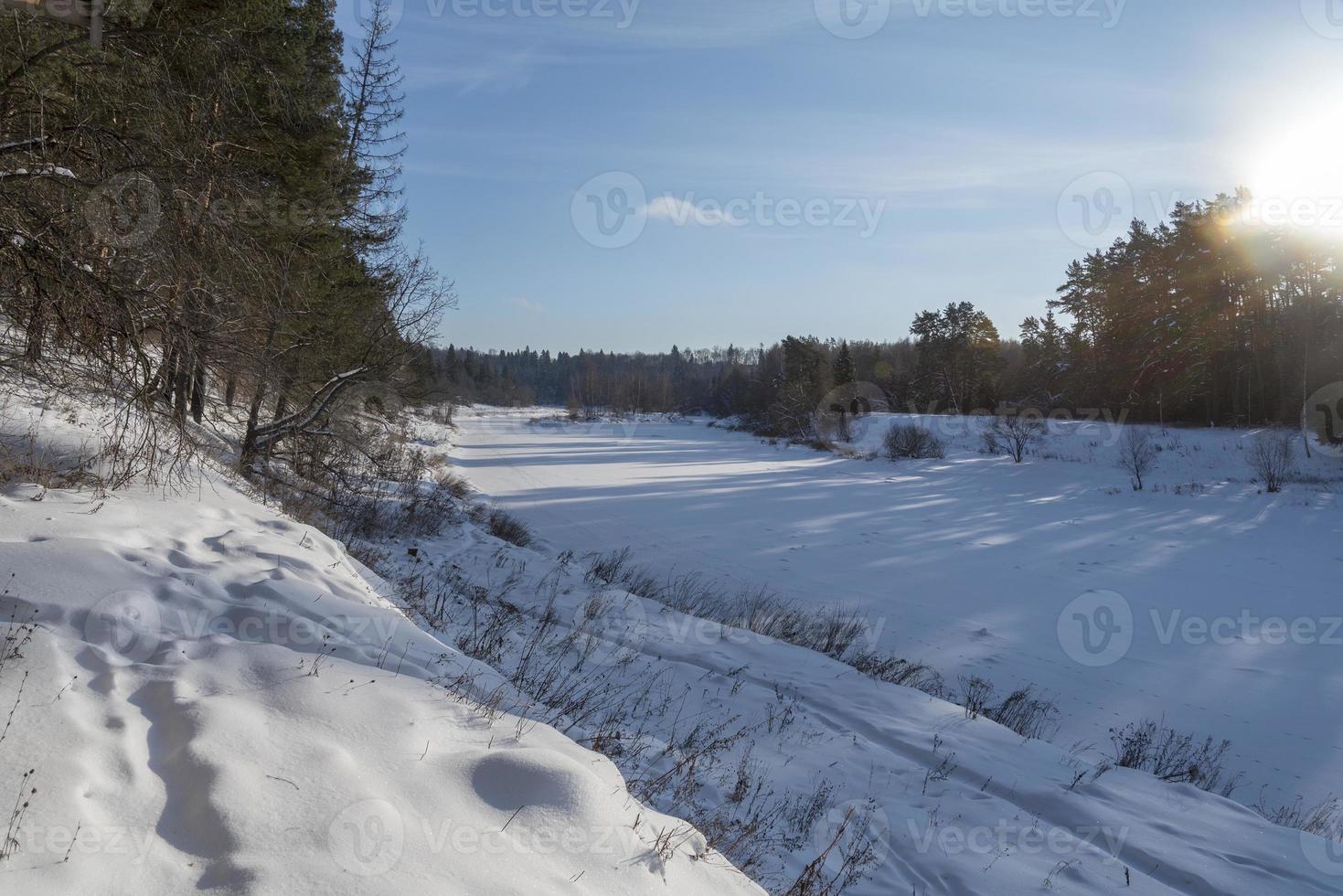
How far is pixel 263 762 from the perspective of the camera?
111 inches

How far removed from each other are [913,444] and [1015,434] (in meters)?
5.36

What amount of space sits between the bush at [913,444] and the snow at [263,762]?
35885mm

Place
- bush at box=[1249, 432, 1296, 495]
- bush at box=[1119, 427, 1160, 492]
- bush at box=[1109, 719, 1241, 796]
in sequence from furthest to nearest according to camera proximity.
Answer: bush at box=[1119, 427, 1160, 492], bush at box=[1249, 432, 1296, 495], bush at box=[1109, 719, 1241, 796]

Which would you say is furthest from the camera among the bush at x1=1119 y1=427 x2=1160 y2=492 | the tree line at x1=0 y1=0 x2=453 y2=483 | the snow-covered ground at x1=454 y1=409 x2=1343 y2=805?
the bush at x1=1119 y1=427 x2=1160 y2=492

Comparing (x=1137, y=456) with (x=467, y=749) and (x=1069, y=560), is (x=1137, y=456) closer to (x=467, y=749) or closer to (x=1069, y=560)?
(x=1069, y=560)

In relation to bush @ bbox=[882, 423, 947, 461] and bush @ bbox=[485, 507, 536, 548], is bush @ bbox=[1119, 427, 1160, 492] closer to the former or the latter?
bush @ bbox=[882, 423, 947, 461]

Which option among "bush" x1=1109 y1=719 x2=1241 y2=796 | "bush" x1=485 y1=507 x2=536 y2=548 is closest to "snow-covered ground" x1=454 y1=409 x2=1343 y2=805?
"bush" x1=1109 y1=719 x2=1241 y2=796

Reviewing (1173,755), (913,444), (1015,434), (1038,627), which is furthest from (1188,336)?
(1173,755)

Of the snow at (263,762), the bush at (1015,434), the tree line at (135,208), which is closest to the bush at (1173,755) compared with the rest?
the snow at (263,762)

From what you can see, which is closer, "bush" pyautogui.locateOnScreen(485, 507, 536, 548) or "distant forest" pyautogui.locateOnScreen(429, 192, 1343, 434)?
"bush" pyautogui.locateOnScreen(485, 507, 536, 548)

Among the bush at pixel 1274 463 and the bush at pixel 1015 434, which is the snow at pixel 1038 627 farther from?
the bush at pixel 1015 434

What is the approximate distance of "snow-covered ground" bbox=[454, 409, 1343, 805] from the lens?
27.2ft

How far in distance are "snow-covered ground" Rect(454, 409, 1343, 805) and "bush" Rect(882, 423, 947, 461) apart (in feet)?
7.04

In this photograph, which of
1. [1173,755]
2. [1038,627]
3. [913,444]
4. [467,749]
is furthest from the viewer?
[913,444]
